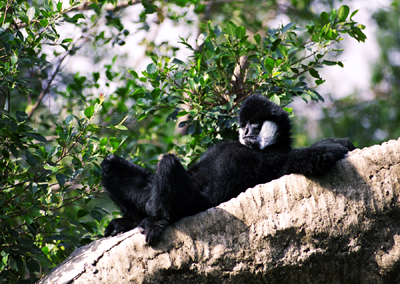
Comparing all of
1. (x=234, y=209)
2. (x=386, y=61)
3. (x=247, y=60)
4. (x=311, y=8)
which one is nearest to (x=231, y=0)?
(x=311, y=8)

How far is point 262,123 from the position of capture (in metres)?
5.07

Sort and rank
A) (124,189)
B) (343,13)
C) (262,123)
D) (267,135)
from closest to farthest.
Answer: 1. (124,189)
2. (267,135)
3. (262,123)
4. (343,13)

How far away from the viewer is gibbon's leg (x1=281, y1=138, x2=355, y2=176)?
150 inches

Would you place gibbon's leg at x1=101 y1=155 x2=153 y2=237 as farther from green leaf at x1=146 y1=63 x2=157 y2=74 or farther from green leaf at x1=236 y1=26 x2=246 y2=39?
green leaf at x1=236 y1=26 x2=246 y2=39

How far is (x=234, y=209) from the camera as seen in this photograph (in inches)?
154

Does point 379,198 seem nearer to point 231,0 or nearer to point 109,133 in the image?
point 109,133

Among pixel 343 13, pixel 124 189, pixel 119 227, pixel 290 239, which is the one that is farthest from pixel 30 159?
pixel 343 13

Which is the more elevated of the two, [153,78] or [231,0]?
[231,0]

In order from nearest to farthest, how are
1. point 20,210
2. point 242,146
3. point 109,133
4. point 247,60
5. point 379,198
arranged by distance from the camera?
point 379,198 < point 20,210 < point 242,146 < point 247,60 < point 109,133

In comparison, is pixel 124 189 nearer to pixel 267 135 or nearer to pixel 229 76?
pixel 267 135

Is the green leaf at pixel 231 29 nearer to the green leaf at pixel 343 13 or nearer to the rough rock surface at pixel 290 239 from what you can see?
the green leaf at pixel 343 13

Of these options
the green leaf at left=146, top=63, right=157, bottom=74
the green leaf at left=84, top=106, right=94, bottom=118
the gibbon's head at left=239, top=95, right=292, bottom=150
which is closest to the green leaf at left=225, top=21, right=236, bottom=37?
the gibbon's head at left=239, top=95, right=292, bottom=150

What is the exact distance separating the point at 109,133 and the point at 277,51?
18.2ft

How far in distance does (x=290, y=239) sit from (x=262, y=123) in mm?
1770
